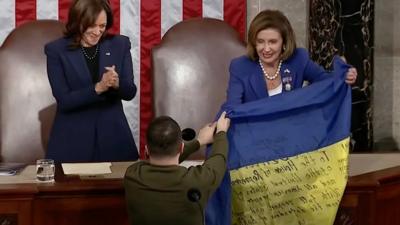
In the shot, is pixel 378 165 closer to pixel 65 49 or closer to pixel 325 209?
pixel 325 209

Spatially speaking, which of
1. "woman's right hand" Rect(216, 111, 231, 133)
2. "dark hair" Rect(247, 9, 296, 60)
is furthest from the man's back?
"dark hair" Rect(247, 9, 296, 60)

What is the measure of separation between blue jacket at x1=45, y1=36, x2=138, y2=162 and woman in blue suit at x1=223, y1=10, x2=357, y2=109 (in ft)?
2.14

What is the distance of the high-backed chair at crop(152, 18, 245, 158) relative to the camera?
4840 millimetres

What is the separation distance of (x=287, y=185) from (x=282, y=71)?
61 centimetres

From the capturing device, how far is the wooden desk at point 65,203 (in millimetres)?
3088

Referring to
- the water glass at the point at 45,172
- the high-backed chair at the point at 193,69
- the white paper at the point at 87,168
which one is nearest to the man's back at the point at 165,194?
the water glass at the point at 45,172

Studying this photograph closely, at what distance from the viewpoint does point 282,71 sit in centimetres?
361

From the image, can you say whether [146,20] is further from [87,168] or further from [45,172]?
[45,172]

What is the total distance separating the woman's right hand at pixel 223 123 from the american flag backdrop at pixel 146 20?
196 cm

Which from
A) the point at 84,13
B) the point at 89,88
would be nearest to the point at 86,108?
the point at 89,88

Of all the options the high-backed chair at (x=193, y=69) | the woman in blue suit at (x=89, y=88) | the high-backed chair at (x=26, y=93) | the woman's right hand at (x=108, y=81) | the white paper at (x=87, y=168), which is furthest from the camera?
the high-backed chair at (x=193, y=69)

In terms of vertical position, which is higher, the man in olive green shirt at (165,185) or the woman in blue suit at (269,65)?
the woman in blue suit at (269,65)

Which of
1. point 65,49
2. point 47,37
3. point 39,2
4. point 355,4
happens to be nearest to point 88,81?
point 65,49

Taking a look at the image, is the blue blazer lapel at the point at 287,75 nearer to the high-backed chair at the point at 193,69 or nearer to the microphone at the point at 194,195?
the microphone at the point at 194,195
